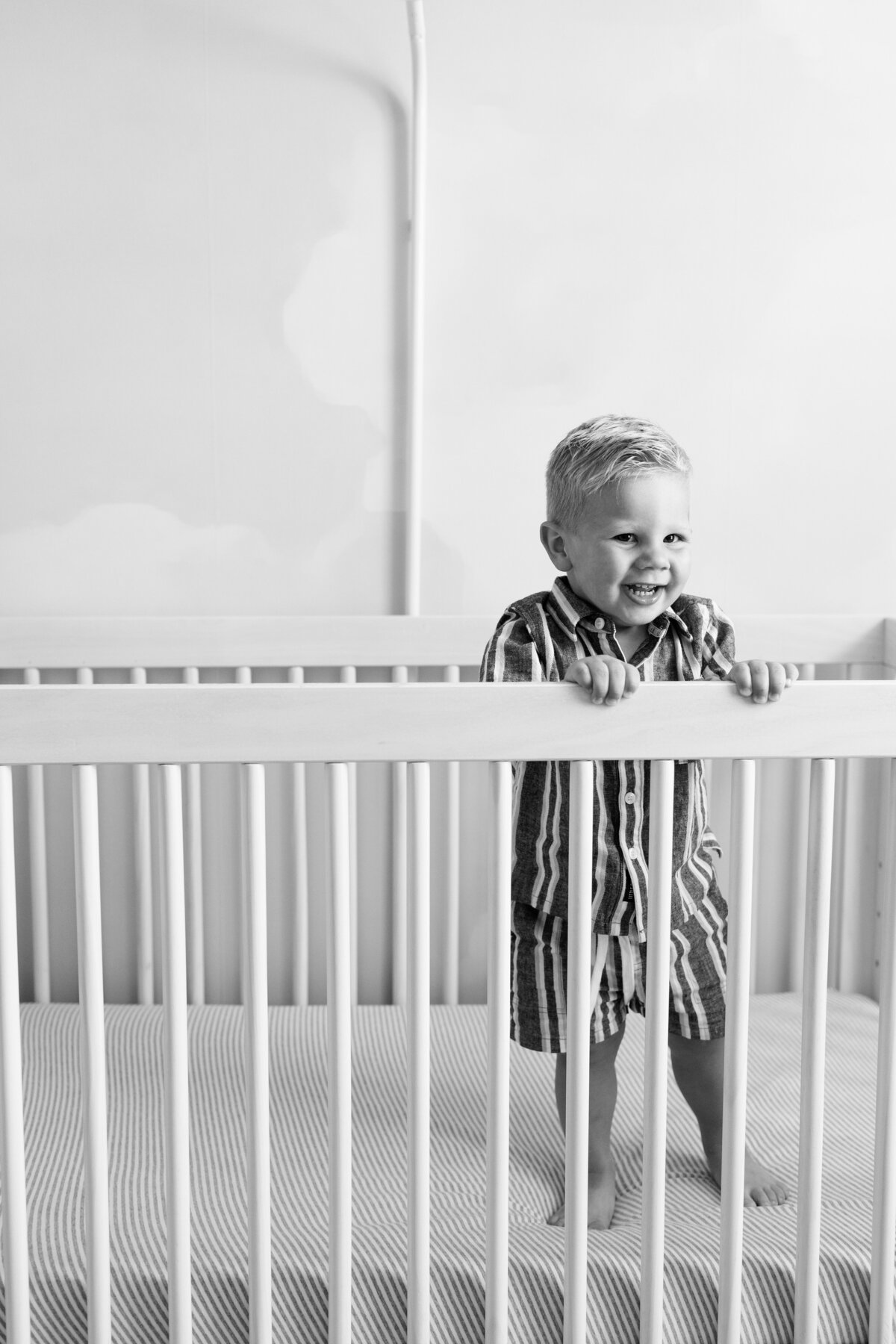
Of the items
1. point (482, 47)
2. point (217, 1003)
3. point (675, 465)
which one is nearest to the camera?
point (675, 465)

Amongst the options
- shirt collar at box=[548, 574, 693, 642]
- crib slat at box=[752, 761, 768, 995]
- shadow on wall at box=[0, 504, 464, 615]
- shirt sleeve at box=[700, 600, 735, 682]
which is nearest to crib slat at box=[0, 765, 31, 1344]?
shirt collar at box=[548, 574, 693, 642]

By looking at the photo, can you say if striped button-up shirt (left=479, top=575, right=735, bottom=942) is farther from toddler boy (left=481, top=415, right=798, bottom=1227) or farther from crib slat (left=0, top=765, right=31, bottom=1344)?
crib slat (left=0, top=765, right=31, bottom=1344)

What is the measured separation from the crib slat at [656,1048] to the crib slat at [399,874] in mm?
650

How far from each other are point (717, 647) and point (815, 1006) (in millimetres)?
347

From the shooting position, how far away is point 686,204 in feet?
4.82

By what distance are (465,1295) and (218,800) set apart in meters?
0.74

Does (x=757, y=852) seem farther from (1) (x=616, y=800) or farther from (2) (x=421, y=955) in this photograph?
(2) (x=421, y=955)

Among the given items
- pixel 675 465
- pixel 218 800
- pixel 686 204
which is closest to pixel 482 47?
pixel 686 204

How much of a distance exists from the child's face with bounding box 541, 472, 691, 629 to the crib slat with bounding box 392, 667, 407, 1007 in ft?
1.63

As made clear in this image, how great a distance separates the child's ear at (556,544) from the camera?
1.04m

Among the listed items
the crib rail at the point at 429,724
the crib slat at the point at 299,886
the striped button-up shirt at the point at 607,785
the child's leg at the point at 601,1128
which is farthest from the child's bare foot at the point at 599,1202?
the crib slat at the point at 299,886

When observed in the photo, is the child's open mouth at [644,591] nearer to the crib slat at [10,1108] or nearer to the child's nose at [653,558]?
the child's nose at [653,558]

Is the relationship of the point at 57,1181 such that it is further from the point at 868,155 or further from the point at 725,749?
the point at 868,155

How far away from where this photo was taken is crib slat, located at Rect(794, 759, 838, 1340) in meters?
0.84
